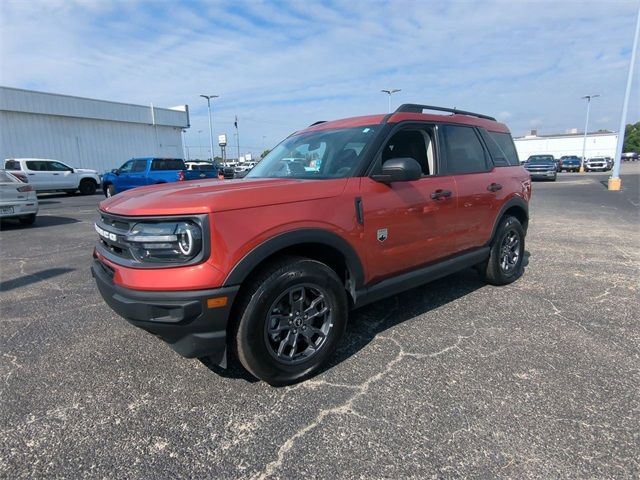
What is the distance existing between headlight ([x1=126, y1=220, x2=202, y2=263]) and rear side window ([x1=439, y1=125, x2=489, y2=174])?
8.28 ft

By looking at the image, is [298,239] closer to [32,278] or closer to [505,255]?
[505,255]

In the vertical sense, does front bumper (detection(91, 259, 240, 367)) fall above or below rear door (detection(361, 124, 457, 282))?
below

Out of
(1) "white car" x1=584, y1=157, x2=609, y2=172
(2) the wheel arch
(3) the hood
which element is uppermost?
(3) the hood

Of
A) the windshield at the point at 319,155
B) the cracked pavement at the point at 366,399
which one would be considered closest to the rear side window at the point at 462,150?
the windshield at the point at 319,155

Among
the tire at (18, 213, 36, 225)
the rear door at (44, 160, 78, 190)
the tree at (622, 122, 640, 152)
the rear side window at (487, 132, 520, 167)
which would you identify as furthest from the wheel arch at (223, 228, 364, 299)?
the tree at (622, 122, 640, 152)

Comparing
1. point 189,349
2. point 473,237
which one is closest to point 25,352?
point 189,349

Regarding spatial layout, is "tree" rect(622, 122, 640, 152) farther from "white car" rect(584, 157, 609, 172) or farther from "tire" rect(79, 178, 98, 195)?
"tire" rect(79, 178, 98, 195)

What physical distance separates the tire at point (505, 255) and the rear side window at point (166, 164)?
14.5 m

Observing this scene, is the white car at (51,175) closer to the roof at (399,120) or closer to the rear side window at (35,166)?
the rear side window at (35,166)

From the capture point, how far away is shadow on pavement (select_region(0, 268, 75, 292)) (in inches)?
196

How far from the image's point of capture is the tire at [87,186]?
2016 cm

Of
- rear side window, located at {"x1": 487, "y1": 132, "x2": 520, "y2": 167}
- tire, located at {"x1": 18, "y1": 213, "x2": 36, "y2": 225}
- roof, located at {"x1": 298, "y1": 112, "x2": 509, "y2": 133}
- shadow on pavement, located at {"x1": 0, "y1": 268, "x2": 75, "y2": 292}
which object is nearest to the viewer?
roof, located at {"x1": 298, "y1": 112, "x2": 509, "y2": 133}

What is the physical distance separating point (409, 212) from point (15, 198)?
32.2 ft

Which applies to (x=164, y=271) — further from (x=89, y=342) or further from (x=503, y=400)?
(x=503, y=400)
